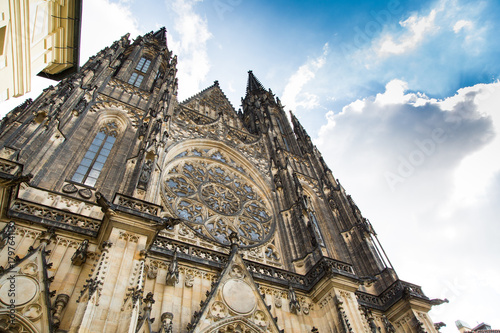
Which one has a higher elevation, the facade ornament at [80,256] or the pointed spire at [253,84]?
the pointed spire at [253,84]

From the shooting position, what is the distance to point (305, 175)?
1730cm

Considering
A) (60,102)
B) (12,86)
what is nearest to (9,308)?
(12,86)

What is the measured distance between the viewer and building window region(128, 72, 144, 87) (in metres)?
16.8

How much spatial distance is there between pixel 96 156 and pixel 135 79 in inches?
296

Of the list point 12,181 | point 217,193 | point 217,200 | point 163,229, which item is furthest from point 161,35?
point 12,181

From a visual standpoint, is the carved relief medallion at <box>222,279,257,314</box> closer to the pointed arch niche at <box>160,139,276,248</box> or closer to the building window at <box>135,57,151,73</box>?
the pointed arch niche at <box>160,139,276,248</box>

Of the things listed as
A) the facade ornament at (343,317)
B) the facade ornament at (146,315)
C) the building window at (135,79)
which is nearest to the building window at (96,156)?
the building window at (135,79)

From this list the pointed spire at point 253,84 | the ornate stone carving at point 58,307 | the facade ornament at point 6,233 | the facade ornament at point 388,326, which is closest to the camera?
the ornate stone carving at point 58,307

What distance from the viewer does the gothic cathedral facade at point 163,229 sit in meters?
6.24

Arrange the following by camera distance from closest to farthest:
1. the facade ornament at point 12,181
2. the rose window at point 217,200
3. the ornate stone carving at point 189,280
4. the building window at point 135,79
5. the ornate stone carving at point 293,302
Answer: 1. the facade ornament at point 12,181
2. the ornate stone carving at point 189,280
3. the ornate stone carving at point 293,302
4. the rose window at point 217,200
5. the building window at point 135,79

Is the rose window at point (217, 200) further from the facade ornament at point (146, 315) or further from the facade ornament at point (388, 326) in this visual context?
the facade ornament at point (388, 326)

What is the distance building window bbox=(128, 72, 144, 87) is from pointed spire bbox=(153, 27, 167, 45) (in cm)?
620

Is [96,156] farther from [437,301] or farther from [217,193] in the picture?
[437,301]

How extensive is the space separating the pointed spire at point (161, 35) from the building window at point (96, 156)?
1237cm
